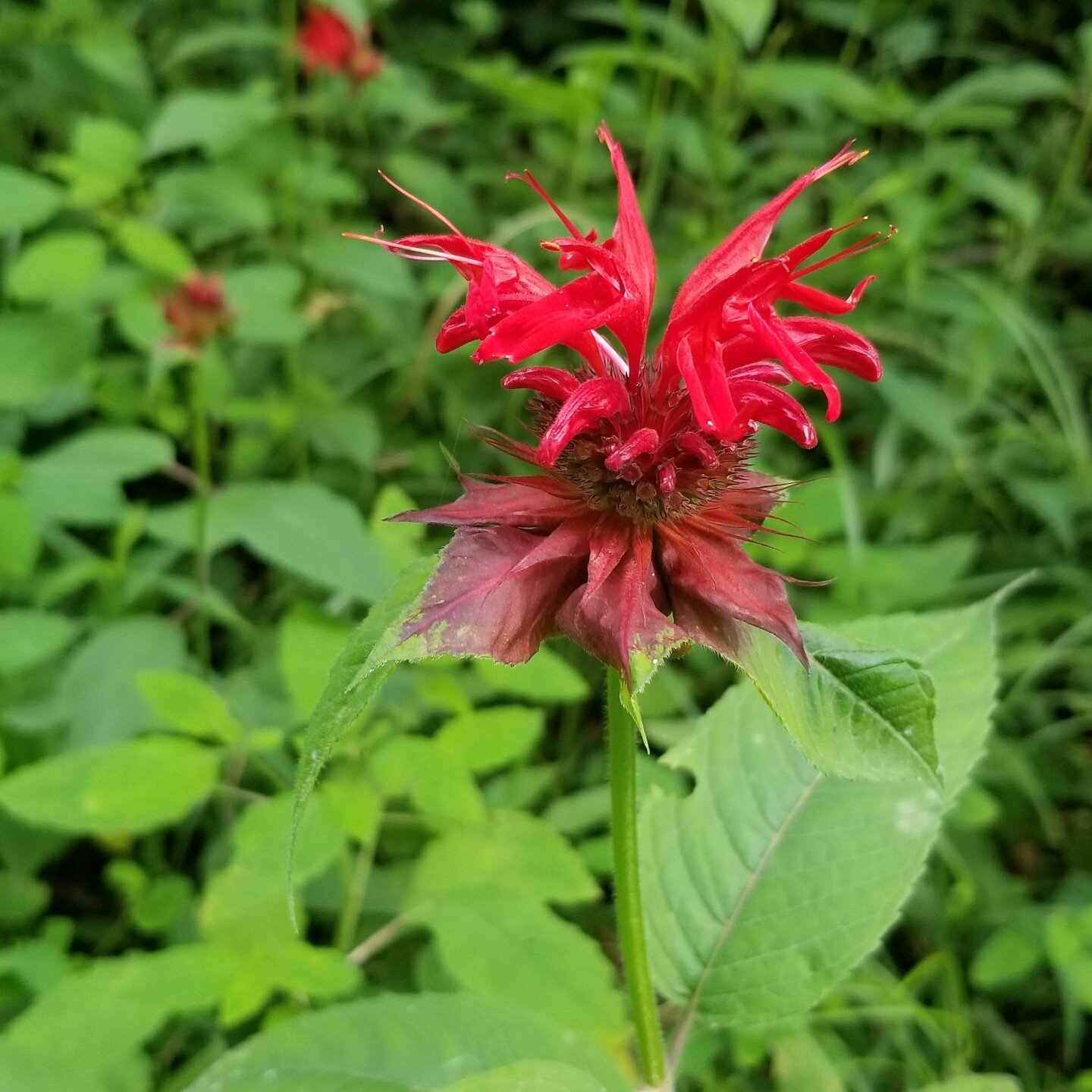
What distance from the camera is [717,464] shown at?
22.8 inches

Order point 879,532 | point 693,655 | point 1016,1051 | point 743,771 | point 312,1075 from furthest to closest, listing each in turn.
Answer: point 879,532, point 693,655, point 1016,1051, point 743,771, point 312,1075

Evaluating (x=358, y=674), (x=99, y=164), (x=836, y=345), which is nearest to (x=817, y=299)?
(x=836, y=345)

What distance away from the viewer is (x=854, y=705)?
0.55 m

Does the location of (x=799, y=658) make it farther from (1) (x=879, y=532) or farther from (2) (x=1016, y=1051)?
(1) (x=879, y=532)

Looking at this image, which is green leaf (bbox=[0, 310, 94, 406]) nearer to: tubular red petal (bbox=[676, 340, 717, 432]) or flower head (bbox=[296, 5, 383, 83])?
flower head (bbox=[296, 5, 383, 83])

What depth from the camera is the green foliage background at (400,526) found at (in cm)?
88

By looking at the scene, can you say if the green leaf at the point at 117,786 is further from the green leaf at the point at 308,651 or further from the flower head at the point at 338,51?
the flower head at the point at 338,51

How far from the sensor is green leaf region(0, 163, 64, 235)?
1.26 metres

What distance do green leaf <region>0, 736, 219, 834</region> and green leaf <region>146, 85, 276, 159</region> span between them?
91cm

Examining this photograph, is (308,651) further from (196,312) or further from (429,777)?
(196,312)

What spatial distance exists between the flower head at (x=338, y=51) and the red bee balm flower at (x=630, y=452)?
137cm

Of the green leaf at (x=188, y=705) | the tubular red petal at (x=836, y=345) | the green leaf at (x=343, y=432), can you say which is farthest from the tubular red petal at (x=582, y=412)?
the green leaf at (x=343, y=432)

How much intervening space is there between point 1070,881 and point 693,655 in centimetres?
60

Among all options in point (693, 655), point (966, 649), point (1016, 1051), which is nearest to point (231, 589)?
point (693, 655)
